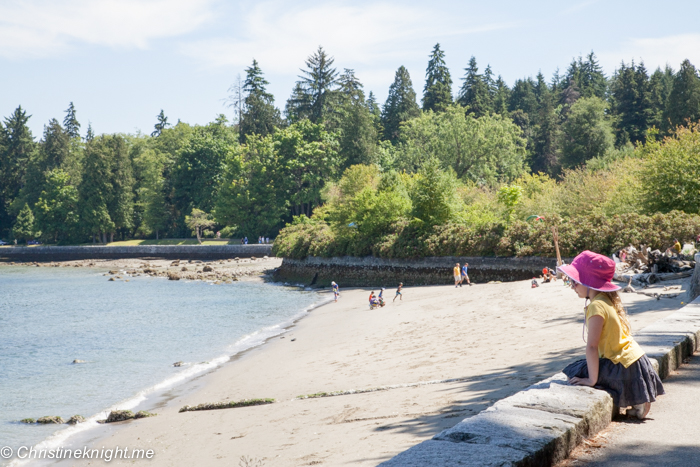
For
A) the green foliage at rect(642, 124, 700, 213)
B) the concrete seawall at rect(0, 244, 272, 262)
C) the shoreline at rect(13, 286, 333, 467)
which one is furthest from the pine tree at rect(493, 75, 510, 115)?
the shoreline at rect(13, 286, 333, 467)

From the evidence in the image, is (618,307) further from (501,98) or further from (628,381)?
(501,98)

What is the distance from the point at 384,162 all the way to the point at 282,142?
487 inches

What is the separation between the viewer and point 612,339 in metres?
4.92

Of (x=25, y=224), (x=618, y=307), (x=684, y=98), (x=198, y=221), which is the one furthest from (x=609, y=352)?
(x=25, y=224)

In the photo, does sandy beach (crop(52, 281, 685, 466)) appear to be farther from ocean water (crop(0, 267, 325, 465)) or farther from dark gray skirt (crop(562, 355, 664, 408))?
dark gray skirt (crop(562, 355, 664, 408))

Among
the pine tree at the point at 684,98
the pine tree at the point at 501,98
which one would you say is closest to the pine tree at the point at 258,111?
the pine tree at the point at 501,98

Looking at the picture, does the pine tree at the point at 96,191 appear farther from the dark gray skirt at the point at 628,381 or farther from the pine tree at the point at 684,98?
the dark gray skirt at the point at 628,381

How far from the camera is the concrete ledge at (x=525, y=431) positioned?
338cm

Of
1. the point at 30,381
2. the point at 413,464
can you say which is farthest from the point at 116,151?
the point at 413,464

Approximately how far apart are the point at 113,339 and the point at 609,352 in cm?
2052

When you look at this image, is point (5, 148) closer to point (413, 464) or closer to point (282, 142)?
point (282, 142)

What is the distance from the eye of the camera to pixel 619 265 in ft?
69.6

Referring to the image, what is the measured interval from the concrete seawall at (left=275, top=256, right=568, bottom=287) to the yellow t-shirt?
85.5 ft

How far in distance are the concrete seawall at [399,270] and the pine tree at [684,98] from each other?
3657cm
